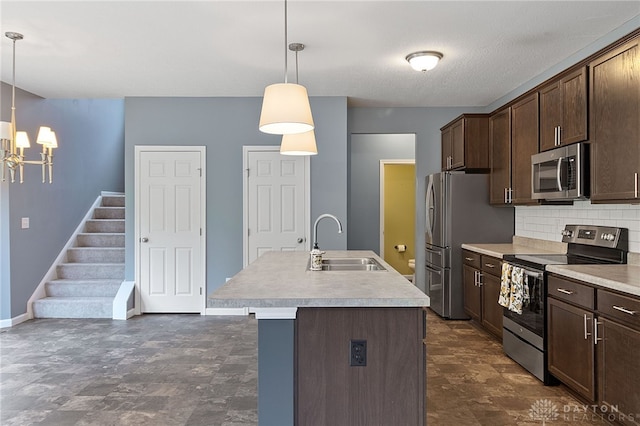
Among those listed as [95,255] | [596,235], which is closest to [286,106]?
[596,235]

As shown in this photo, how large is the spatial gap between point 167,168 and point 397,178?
3.82 m

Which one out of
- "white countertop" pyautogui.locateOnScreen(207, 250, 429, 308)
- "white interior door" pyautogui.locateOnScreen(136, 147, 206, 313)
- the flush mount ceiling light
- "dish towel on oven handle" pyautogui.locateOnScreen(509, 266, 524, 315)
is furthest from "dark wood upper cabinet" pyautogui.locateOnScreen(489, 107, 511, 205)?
"white interior door" pyautogui.locateOnScreen(136, 147, 206, 313)

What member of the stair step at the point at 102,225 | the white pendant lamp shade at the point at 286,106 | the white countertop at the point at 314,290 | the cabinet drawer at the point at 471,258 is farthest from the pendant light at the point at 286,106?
the stair step at the point at 102,225

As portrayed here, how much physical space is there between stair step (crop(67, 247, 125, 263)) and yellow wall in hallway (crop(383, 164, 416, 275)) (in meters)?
4.10

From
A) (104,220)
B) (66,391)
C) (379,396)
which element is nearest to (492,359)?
(379,396)

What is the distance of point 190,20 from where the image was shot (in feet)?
10.5

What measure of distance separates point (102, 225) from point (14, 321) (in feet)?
6.21

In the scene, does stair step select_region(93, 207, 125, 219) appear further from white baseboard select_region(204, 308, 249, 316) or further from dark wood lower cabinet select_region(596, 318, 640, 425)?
dark wood lower cabinet select_region(596, 318, 640, 425)

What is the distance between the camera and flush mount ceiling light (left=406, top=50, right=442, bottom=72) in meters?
3.81

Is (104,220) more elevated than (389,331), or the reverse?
(104,220)

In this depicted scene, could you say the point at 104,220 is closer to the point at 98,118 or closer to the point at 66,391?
the point at 98,118

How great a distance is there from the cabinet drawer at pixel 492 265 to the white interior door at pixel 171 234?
3.20 m

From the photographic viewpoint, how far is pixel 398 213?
7492mm

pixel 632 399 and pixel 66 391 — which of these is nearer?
pixel 632 399
